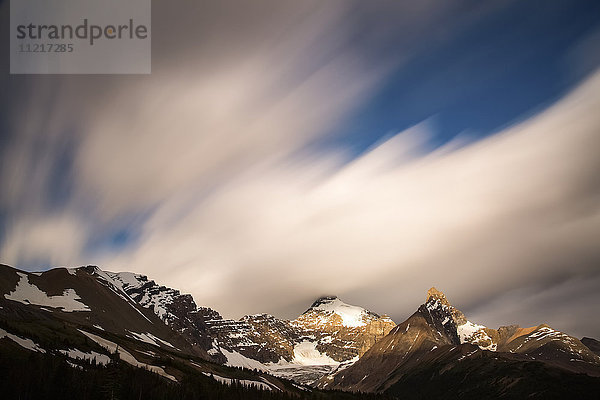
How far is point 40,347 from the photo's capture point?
17450cm

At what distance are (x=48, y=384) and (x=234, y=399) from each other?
230 ft

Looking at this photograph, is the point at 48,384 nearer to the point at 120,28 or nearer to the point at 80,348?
the point at 80,348

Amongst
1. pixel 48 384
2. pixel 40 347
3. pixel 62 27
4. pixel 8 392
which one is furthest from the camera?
pixel 40 347

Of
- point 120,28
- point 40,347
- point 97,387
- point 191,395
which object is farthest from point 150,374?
point 120,28

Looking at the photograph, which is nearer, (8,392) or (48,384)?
(8,392)

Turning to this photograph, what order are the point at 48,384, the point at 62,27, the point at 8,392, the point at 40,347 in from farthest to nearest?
the point at 40,347, the point at 48,384, the point at 8,392, the point at 62,27

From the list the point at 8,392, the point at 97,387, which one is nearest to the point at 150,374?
the point at 97,387

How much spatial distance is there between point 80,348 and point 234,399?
197 ft

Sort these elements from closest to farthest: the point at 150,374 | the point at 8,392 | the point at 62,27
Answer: the point at 62,27
the point at 8,392
the point at 150,374

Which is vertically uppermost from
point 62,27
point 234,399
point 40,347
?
point 62,27

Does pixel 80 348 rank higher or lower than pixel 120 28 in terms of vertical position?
lower

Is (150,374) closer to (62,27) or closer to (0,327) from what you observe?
(0,327)

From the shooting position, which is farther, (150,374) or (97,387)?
(150,374)

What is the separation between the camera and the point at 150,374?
192125 mm
